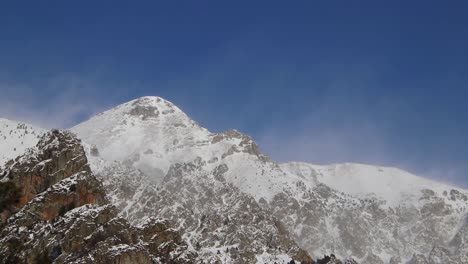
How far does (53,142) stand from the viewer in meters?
186

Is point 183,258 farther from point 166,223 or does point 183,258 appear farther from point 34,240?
point 34,240

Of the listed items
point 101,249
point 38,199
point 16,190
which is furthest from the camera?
point 38,199

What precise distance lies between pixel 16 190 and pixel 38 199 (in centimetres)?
2650

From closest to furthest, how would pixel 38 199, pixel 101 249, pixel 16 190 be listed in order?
1. pixel 16 190
2. pixel 101 249
3. pixel 38 199

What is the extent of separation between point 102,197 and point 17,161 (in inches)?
911

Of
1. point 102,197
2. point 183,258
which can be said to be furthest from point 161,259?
point 102,197

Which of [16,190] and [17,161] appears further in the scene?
[17,161]

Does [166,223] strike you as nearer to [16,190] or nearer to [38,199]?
[38,199]

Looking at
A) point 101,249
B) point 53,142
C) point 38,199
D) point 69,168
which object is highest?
point 53,142

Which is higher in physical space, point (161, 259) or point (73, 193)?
point (73, 193)

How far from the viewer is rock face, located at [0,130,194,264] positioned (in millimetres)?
145125

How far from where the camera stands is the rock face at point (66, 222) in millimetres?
145125

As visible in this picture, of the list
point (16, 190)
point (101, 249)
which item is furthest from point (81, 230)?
point (16, 190)

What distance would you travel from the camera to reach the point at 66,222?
499 feet
